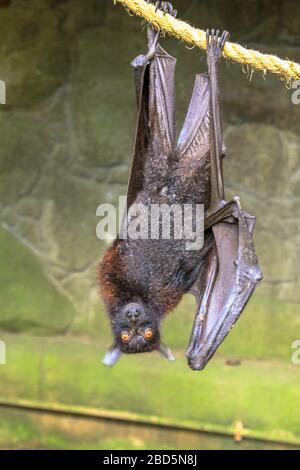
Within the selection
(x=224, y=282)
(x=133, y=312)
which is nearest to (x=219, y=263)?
(x=224, y=282)

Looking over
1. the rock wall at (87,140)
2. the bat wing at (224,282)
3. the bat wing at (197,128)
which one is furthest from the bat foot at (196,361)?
the rock wall at (87,140)

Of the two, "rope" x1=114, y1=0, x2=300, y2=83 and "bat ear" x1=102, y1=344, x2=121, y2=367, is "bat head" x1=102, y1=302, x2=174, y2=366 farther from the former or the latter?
"rope" x1=114, y1=0, x2=300, y2=83

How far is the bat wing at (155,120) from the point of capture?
2770 millimetres

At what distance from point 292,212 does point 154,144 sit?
1.70 m

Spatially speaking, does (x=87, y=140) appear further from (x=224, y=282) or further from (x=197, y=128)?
(x=224, y=282)

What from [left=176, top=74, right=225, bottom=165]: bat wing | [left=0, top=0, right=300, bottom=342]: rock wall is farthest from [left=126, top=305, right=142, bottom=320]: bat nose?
[left=0, top=0, right=300, bottom=342]: rock wall

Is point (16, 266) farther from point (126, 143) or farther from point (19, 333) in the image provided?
point (126, 143)

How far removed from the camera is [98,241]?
458 cm

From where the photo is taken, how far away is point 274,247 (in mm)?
4352

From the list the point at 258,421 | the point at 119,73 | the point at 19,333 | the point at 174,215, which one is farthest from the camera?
the point at 19,333

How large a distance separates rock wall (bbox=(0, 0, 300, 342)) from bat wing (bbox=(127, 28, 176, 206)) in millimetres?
1458

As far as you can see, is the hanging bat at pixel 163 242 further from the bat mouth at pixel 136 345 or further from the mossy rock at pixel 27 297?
the mossy rock at pixel 27 297

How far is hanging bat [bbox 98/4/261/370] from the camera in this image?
270cm

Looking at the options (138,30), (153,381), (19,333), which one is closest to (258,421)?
(153,381)
